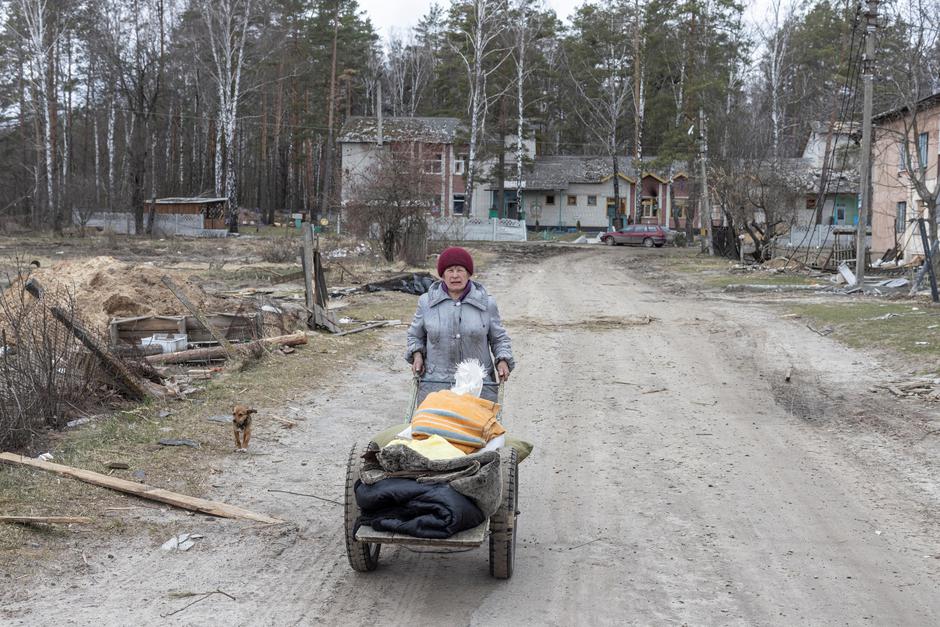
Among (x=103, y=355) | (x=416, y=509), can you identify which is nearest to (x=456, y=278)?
(x=416, y=509)

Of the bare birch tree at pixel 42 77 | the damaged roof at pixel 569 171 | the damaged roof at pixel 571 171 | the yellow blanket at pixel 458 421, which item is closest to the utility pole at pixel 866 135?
the yellow blanket at pixel 458 421

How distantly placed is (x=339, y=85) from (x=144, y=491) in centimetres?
6654

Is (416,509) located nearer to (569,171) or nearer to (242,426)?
(242,426)

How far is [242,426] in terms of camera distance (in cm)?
831

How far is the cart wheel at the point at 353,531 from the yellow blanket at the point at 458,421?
40 centimetres

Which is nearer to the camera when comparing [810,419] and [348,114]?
[810,419]

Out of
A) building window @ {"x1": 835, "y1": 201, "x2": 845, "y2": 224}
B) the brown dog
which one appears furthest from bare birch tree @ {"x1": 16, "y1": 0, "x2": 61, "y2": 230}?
building window @ {"x1": 835, "y1": 201, "x2": 845, "y2": 224}

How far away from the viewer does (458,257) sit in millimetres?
6191

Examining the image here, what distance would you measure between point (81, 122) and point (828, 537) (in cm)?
7904

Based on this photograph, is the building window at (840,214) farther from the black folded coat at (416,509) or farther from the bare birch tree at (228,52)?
the black folded coat at (416,509)

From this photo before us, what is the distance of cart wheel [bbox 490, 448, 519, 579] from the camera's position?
5.21 meters

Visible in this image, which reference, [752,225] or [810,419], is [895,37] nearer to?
[752,225]

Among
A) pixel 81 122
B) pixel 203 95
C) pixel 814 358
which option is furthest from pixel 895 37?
pixel 81 122

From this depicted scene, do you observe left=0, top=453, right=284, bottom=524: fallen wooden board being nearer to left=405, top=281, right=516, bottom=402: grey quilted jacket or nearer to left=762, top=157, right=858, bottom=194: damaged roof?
left=405, top=281, right=516, bottom=402: grey quilted jacket
